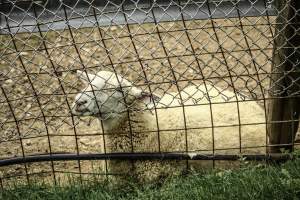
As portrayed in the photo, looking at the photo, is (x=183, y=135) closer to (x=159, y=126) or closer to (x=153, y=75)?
(x=159, y=126)

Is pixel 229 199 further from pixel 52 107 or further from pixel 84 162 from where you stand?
pixel 52 107

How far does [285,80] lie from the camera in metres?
4.05

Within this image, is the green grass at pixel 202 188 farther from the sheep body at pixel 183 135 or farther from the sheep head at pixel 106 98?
the sheep head at pixel 106 98

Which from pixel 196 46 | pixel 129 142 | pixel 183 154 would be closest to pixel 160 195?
pixel 183 154

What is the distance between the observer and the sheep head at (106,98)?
173 inches

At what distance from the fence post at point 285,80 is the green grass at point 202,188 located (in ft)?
1.20

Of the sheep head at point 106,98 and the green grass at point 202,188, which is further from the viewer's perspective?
the sheep head at point 106,98

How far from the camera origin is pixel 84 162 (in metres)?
4.89

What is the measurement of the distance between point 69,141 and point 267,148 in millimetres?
1973

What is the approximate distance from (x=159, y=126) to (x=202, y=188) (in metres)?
0.95

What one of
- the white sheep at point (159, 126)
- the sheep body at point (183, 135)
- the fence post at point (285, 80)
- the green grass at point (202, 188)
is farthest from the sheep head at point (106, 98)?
the fence post at point (285, 80)

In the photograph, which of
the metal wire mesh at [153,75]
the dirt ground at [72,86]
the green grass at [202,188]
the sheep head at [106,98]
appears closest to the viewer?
the green grass at [202,188]

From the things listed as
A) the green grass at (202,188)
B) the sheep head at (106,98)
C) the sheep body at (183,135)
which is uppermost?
the sheep head at (106,98)

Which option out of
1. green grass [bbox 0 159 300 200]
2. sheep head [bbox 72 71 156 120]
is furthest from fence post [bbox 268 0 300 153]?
sheep head [bbox 72 71 156 120]
